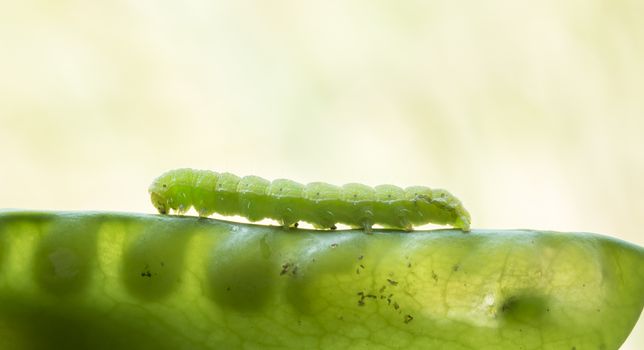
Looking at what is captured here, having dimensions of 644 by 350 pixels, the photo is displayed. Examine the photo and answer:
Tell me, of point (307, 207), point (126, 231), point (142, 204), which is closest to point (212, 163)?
point (142, 204)

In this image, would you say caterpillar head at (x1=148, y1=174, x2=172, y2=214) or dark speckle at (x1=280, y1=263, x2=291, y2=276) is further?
caterpillar head at (x1=148, y1=174, x2=172, y2=214)

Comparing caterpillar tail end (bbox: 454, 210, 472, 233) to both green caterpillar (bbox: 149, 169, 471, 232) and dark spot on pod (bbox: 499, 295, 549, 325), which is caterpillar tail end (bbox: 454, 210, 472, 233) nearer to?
green caterpillar (bbox: 149, 169, 471, 232)

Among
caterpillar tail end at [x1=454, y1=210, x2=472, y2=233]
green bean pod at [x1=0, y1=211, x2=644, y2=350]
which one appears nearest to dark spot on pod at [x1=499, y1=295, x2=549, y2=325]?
green bean pod at [x1=0, y1=211, x2=644, y2=350]

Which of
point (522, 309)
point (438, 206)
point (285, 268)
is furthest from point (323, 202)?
point (522, 309)

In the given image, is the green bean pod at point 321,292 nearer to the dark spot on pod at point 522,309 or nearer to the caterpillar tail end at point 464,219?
the dark spot on pod at point 522,309

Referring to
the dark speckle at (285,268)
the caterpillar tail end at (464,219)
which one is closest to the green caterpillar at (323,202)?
the caterpillar tail end at (464,219)

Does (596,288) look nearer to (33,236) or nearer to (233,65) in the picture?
(33,236)

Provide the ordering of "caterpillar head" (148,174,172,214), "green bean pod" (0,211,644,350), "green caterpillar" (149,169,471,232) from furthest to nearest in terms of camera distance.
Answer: "caterpillar head" (148,174,172,214), "green caterpillar" (149,169,471,232), "green bean pod" (0,211,644,350)

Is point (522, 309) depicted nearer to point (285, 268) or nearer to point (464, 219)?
point (285, 268)
